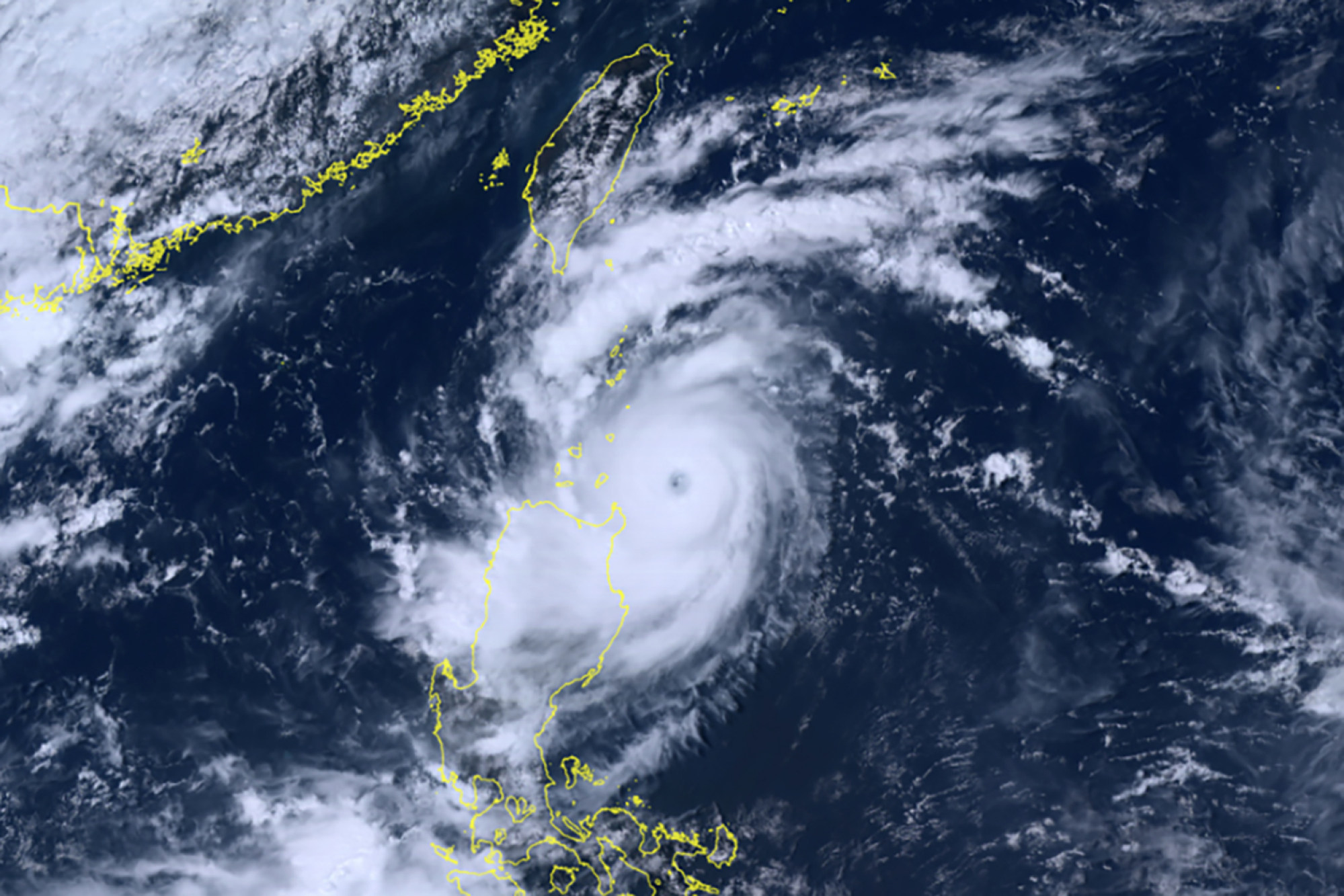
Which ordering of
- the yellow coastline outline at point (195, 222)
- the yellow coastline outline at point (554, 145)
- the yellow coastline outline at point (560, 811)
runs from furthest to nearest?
the yellow coastline outline at point (195, 222) < the yellow coastline outline at point (554, 145) < the yellow coastline outline at point (560, 811)

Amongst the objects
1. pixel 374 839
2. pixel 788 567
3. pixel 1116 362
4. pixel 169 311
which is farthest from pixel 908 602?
pixel 169 311

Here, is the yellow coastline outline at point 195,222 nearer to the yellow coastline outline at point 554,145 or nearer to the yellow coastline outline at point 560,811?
the yellow coastline outline at point 554,145

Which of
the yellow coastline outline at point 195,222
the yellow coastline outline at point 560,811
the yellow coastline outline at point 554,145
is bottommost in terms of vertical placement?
the yellow coastline outline at point 560,811

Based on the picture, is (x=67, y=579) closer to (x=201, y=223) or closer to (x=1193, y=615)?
(x=201, y=223)

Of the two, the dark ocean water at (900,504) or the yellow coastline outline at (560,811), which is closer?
the dark ocean water at (900,504)

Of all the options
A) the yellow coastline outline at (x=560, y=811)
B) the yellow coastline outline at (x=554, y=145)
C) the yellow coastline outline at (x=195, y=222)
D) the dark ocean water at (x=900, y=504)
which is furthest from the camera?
the yellow coastline outline at (x=195, y=222)

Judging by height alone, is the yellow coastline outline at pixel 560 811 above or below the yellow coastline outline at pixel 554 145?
below

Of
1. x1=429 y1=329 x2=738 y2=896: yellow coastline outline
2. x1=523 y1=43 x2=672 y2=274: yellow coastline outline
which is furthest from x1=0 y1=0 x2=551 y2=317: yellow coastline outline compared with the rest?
x1=429 y1=329 x2=738 y2=896: yellow coastline outline

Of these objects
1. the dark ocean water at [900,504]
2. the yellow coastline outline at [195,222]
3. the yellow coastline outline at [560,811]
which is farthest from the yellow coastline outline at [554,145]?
the yellow coastline outline at [560,811]
